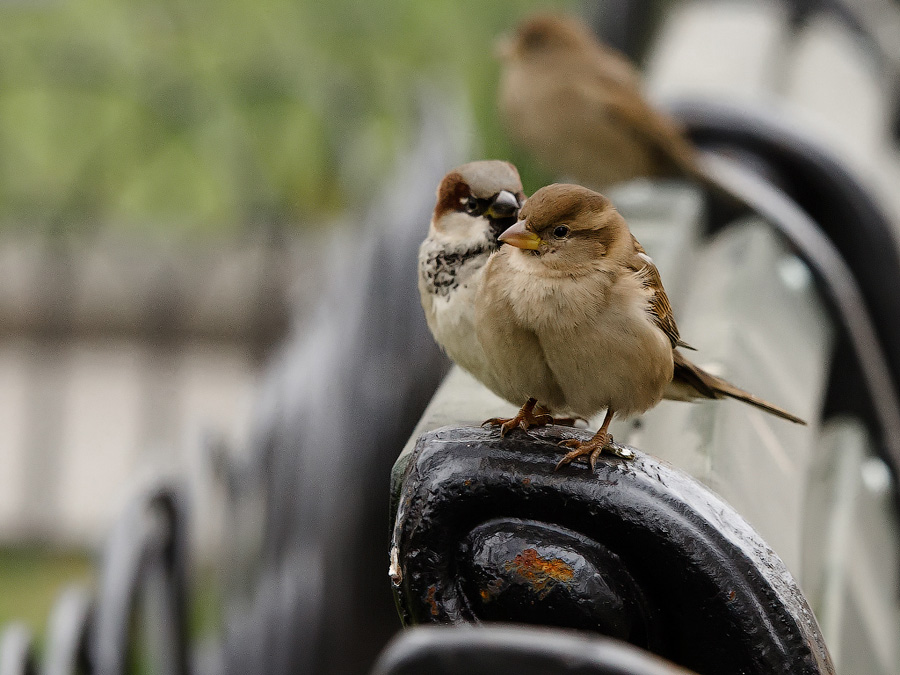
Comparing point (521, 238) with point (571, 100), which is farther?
point (571, 100)

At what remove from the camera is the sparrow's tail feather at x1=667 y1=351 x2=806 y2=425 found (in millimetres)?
1101

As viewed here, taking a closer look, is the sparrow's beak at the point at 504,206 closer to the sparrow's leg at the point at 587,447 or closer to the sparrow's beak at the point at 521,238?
the sparrow's beak at the point at 521,238

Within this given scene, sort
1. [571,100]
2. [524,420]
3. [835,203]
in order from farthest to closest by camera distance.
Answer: [571,100] < [835,203] < [524,420]

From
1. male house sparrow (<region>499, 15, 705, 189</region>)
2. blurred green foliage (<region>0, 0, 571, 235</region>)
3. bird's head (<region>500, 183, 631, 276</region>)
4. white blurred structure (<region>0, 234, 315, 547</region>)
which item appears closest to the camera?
bird's head (<region>500, 183, 631, 276</region>)

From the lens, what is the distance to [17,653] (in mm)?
1189

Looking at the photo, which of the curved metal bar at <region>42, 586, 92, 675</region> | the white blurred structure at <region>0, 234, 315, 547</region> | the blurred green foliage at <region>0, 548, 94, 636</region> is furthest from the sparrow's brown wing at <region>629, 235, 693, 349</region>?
the white blurred structure at <region>0, 234, 315, 547</region>

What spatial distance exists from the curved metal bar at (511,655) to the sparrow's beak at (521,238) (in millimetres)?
506

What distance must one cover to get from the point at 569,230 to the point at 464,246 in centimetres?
26

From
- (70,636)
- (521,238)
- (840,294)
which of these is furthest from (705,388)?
(70,636)

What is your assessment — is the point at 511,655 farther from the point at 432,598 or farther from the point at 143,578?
the point at 143,578

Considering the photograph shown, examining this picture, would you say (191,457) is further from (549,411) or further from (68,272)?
(68,272)

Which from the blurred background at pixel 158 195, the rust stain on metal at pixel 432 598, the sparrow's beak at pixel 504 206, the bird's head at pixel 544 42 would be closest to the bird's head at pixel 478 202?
the sparrow's beak at pixel 504 206

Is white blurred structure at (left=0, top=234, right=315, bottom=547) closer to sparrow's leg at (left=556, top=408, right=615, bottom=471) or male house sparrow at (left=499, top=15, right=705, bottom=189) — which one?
male house sparrow at (left=499, top=15, right=705, bottom=189)

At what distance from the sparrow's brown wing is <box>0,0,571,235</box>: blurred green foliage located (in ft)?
15.9
